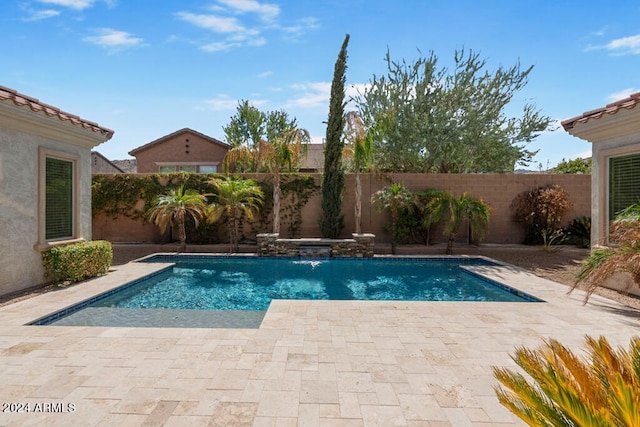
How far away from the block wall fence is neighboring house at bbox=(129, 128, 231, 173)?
822cm

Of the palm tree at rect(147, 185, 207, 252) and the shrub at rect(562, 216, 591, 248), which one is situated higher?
the palm tree at rect(147, 185, 207, 252)

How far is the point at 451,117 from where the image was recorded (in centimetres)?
1856

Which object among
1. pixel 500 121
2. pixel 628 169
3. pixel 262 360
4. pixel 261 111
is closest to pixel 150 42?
pixel 262 360

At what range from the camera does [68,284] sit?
25.1 ft

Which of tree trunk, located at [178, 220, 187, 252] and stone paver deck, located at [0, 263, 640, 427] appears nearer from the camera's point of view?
stone paver deck, located at [0, 263, 640, 427]

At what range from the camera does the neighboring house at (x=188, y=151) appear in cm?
2220

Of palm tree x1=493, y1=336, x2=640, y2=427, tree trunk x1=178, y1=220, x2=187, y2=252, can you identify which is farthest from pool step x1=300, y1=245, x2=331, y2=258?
palm tree x1=493, y1=336, x2=640, y2=427

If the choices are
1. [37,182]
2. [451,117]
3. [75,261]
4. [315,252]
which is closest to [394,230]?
[315,252]

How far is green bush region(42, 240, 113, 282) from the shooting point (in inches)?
292

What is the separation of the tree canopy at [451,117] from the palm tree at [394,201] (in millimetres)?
5939

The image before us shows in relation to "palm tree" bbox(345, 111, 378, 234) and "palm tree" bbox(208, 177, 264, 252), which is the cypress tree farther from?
"palm tree" bbox(208, 177, 264, 252)

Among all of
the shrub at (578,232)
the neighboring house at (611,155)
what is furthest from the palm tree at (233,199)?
the shrub at (578,232)

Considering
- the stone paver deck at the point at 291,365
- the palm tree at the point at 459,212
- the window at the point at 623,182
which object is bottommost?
the stone paver deck at the point at 291,365

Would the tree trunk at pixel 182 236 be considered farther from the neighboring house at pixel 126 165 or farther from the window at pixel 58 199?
the neighboring house at pixel 126 165
